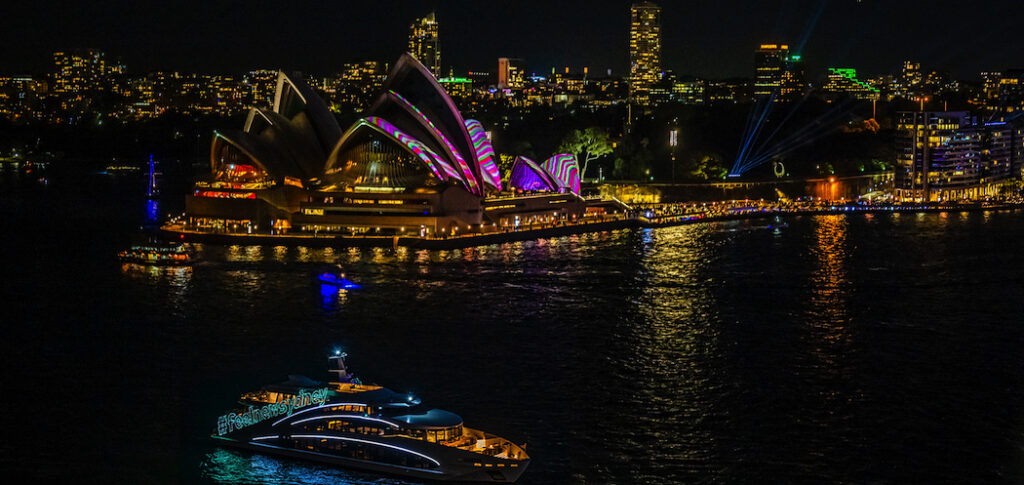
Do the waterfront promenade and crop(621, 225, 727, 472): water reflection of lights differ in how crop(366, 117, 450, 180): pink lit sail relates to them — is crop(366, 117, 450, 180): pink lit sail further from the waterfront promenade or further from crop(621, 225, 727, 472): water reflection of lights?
crop(621, 225, 727, 472): water reflection of lights

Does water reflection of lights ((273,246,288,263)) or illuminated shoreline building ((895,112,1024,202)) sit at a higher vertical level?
illuminated shoreline building ((895,112,1024,202))

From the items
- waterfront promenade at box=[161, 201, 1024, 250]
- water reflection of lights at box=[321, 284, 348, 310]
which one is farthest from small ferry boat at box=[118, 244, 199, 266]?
water reflection of lights at box=[321, 284, 348, 310]

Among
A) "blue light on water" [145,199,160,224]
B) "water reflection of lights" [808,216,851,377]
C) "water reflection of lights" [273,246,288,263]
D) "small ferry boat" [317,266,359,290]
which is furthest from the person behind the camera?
"blue light on water" [145,199,160,224]

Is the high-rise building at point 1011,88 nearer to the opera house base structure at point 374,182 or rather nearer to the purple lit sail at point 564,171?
the purple lit sail at point 564,171

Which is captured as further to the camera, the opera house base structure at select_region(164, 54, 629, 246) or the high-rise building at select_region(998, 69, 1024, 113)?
the high-rise building at select_region(998, 69, 1024, 113)

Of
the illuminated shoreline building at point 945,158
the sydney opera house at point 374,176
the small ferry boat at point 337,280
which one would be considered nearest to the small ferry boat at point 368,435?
the small ferry boat at point 337,280

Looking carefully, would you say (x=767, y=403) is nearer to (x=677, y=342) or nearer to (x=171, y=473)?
(x=677, y=342)

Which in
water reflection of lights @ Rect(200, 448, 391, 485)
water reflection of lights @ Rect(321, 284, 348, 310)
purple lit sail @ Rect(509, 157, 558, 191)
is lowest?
water reflection of lights @ Rect(200, 448, 391, 485)
